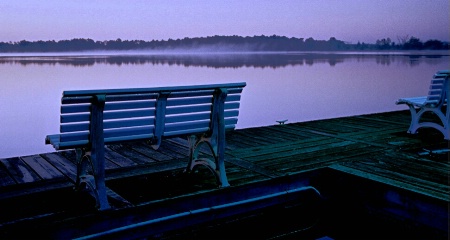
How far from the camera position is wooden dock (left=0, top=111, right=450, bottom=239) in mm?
3541

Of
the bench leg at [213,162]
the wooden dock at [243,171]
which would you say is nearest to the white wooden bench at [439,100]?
the wooden dock at [243,171]

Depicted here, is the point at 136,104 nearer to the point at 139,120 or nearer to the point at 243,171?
the point at 139,120

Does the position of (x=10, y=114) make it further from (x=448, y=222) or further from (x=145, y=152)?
(x=448, y=222)

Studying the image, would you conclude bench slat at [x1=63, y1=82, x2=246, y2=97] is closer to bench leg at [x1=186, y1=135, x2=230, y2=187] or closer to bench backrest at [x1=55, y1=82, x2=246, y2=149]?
bench backrest at [x1=55, y1=82, x2=246, y2=149]

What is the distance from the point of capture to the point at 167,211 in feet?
11.1

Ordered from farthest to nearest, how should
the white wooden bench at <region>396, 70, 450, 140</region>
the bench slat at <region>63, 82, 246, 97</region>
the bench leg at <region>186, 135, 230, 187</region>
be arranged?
the white wooden bench at <region>396, 70, 450, 140</region>
the bench leg at <region>186, 135, 230, 187</region>
the bench slat at <region>63, 82, 246, 97</region>

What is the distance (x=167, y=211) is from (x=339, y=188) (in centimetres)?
173

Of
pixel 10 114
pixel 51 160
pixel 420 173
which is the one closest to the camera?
pixel 420 173

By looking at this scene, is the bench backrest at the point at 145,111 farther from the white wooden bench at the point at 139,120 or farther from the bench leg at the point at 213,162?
the bench leg at the point at 213,162

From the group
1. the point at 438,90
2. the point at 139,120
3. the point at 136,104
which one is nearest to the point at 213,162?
the point at 139,120

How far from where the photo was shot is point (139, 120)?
3.91 m

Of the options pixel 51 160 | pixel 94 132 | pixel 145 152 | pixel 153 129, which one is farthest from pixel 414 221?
pixel 51 160

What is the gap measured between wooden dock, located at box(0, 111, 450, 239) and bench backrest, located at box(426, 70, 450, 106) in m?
0.54

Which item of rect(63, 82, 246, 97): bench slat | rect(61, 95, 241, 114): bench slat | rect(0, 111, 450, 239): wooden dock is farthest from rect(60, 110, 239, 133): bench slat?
rect(0, 111, 450, 239): wooden dock
